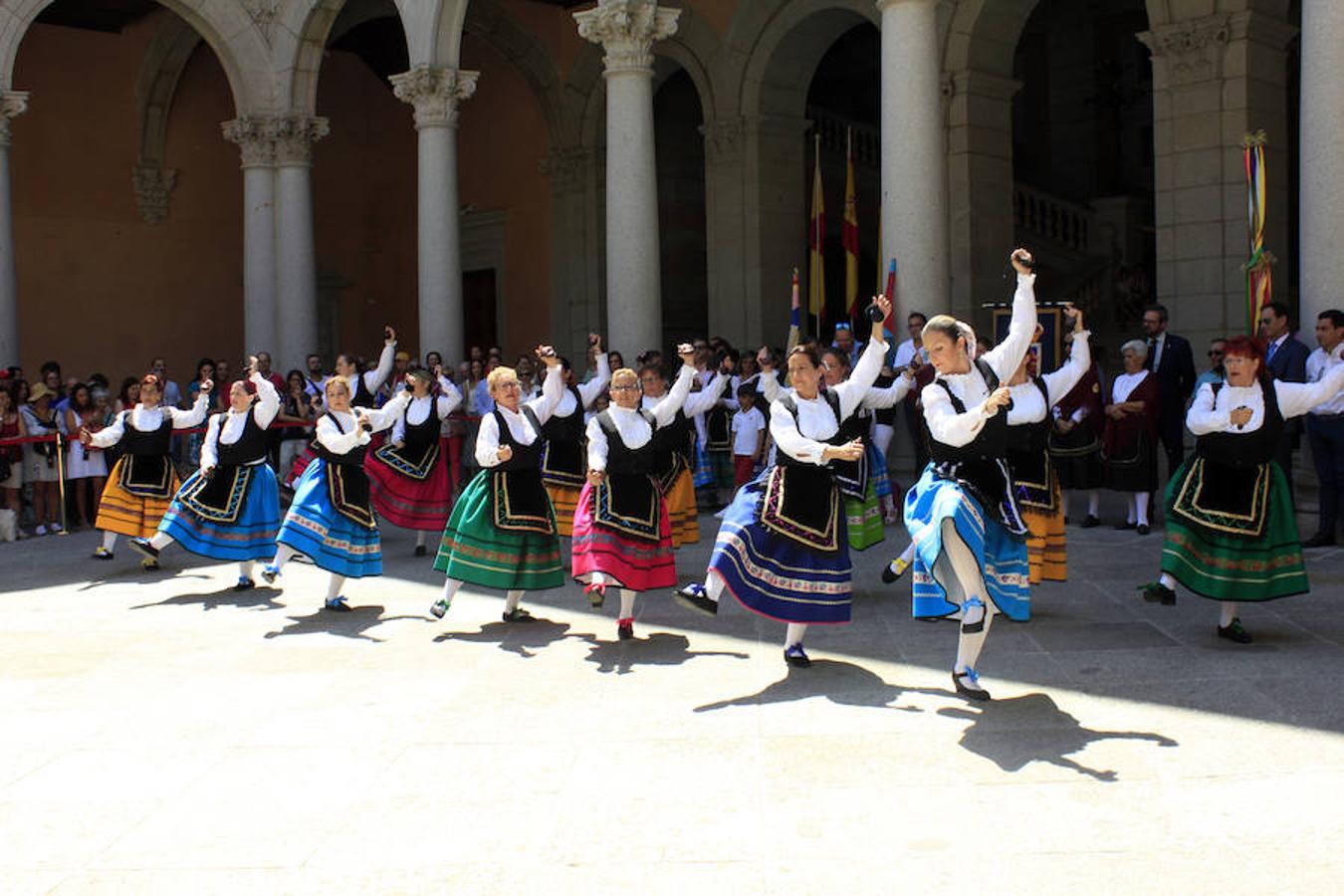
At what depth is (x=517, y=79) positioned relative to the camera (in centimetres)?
1977

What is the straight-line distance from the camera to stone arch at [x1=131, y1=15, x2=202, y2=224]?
1952 centimetres

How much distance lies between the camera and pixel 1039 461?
7117 millimetres

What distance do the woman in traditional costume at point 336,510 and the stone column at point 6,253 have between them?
8026 mm

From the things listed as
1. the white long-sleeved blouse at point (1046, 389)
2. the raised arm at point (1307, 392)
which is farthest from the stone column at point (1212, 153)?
the raised arm at point (1307, 392)

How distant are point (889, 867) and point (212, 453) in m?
6.67

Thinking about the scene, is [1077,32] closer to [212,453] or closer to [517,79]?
[517,79]

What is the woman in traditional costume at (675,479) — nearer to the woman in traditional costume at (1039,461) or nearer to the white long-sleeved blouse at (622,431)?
the white long-sleeved blouse at (622,431)

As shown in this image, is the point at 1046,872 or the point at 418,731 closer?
the point at 1046,872

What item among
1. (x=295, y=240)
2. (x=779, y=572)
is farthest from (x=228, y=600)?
(x=295, y=240)

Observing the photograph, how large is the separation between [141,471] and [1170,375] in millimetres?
7749

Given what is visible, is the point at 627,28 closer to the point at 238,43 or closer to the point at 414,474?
the point at 414,474

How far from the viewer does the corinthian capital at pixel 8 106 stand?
14.7 metres

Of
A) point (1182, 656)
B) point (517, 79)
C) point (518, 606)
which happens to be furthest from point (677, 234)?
point (1182, 656)

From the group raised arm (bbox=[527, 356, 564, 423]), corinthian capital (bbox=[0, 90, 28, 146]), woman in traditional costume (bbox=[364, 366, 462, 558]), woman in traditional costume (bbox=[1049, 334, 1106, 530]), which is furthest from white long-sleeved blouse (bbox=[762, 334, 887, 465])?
corinthian capital (bbox=[0, 90, 28, 146])
